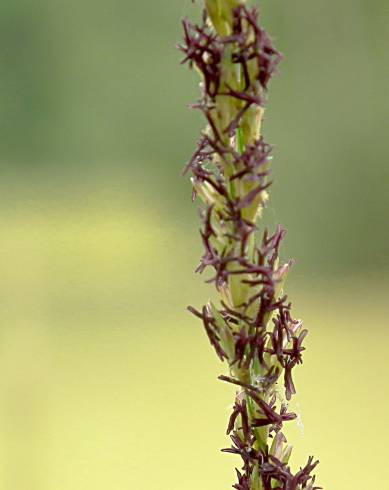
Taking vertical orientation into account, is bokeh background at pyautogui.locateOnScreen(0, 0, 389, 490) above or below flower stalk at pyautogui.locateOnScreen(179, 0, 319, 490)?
above

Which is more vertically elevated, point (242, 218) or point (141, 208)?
point (141, 208)

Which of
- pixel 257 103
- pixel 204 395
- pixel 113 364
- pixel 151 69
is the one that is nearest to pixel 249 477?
pixel 257 103

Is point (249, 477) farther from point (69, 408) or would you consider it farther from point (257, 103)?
point (69, 408)

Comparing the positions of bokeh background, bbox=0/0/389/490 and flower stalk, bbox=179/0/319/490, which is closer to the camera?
flower stalk, bbox=179/0/319/490

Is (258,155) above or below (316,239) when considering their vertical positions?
below

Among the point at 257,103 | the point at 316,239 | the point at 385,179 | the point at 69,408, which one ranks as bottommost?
the point at 257,103

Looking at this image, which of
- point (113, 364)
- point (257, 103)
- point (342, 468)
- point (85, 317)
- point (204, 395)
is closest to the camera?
point (257, 103)
